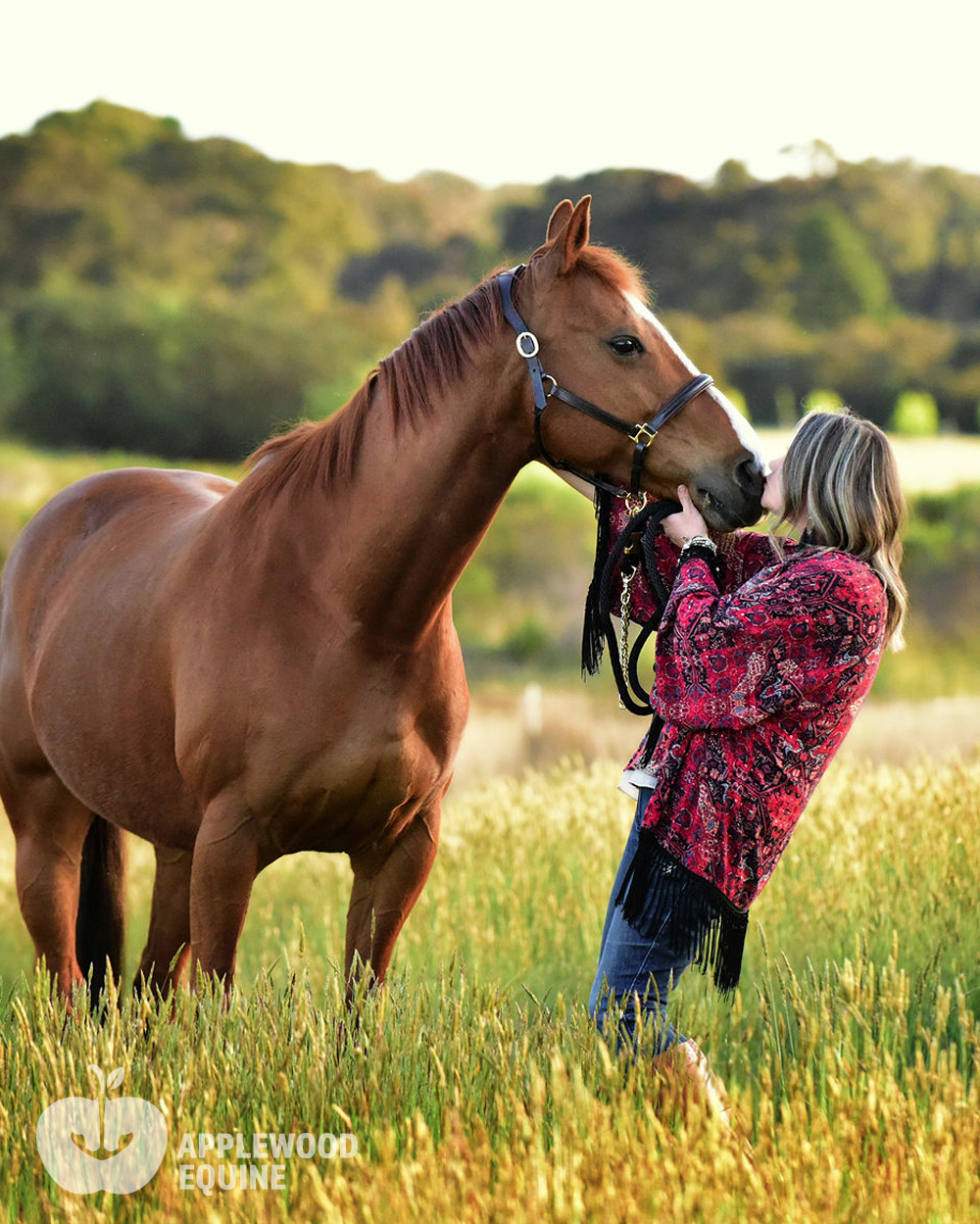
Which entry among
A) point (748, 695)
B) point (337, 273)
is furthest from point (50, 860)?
point (337, 273)

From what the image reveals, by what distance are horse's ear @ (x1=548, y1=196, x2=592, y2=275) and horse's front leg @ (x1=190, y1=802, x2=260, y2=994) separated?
1.52m

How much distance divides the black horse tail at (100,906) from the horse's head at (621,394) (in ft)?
7.84

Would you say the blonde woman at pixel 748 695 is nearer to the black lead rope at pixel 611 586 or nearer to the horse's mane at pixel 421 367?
the black lead rope at pixel 611 586

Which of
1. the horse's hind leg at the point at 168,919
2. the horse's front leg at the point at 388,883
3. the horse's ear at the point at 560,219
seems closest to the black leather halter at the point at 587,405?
the horse's ear at the point at 560,219

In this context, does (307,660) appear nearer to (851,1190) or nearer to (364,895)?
(364,895)

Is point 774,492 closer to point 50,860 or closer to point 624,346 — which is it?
point 624,346

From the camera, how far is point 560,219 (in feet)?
10.3

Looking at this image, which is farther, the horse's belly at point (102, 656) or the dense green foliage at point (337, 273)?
the dense green foliage at point (337, 273)

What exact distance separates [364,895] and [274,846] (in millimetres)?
341

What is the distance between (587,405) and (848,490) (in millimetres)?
613

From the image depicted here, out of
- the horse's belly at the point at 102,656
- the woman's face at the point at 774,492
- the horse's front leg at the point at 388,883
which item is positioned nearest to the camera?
the woman's face at the point at 774,492

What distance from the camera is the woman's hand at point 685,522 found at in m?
2.89

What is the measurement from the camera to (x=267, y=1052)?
104 inches

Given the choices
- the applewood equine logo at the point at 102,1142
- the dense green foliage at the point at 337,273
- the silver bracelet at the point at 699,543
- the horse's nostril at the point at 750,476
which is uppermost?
the dense green foliage at the point at 337,273
